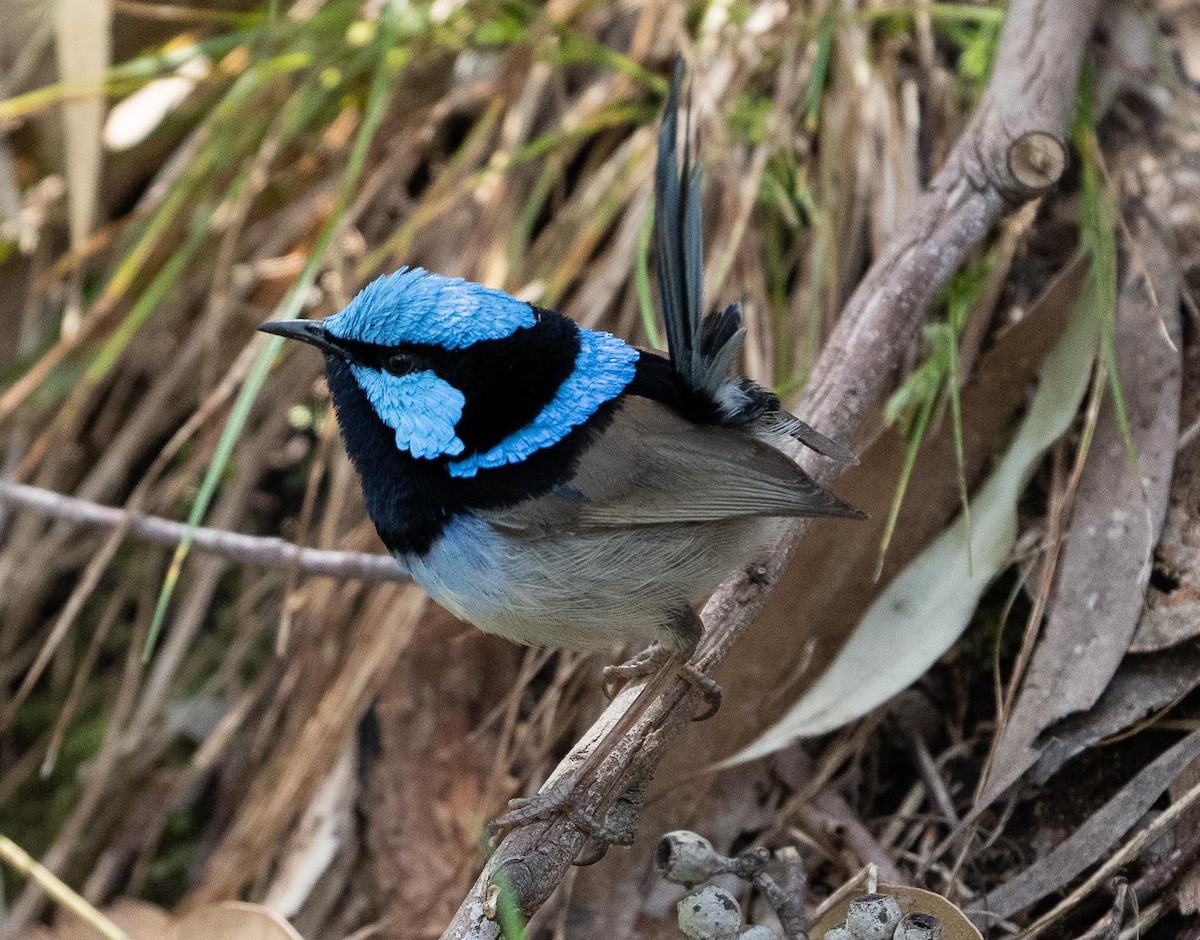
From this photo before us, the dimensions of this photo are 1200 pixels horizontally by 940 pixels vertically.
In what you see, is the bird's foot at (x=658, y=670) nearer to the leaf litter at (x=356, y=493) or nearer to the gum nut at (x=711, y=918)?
the leaf litter at (x=356, y=493)

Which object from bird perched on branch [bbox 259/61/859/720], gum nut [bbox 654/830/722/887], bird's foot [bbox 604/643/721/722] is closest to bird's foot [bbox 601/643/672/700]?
bird's foot [bbox 604/643/721/722]

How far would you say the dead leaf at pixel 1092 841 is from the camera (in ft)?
8.25

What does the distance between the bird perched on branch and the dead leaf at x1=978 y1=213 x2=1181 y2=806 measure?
650 mm

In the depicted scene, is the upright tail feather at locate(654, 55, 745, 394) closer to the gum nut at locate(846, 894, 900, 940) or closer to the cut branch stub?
the cut branch stub

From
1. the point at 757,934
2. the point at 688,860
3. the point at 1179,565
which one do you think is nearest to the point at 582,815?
the point at 688,860

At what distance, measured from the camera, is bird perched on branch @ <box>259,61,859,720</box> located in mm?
2545

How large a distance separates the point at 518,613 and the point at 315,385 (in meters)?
1.83

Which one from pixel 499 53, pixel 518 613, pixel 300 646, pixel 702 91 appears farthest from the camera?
pixel 499 53

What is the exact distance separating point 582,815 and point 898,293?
1.34 m

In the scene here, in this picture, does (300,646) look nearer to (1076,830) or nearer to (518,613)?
(518,613)

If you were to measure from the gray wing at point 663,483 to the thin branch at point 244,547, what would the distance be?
26.3 inches

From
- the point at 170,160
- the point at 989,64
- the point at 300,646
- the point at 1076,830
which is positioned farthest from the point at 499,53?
the point at 1076,830

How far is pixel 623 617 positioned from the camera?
2.57 metres

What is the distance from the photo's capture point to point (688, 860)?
2.35 m
